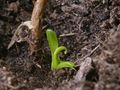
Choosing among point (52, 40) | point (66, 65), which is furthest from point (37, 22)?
point (66, 65)

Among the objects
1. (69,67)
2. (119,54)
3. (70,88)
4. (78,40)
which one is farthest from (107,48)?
(78,40)

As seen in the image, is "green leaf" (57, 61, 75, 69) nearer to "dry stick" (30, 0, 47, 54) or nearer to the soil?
the soil

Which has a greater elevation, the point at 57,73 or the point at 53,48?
the point at 53,48

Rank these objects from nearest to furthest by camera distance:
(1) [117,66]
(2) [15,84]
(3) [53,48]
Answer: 1. (1) [117,66]
2. (2) [15,84]
3. (3) [53,48]

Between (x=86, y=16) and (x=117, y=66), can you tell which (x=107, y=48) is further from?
(x=86, y=16)

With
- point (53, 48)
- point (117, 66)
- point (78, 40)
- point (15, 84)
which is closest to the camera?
point (117, 66)

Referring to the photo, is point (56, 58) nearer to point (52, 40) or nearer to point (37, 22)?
point (52, 40)

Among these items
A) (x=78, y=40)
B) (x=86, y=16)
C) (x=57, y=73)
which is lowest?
(x=57, y=73)
